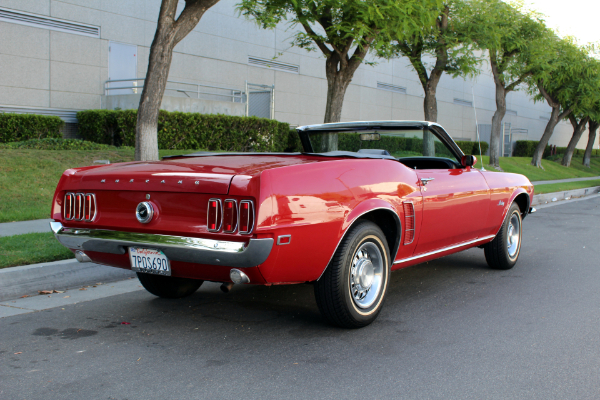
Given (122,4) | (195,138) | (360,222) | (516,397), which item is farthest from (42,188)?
(122,4)

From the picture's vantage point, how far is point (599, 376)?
341 centimetres

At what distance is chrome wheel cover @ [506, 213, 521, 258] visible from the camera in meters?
6.76

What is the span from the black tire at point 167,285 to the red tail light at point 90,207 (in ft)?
2.86

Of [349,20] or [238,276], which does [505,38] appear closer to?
[349,20]

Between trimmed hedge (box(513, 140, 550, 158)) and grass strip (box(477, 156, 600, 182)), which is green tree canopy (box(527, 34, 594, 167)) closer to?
grass strip (box(477, 156, 600, 182))

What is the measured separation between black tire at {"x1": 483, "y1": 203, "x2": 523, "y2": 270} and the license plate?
3911mm

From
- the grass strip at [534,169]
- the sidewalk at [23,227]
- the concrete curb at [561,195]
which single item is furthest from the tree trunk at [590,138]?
the sidewalk at [23,227]

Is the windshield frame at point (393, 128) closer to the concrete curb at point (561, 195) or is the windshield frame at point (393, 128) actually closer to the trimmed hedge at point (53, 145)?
the trimmed hedge at point (53, 145)

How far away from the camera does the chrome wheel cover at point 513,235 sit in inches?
266

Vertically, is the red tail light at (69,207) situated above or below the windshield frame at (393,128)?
below

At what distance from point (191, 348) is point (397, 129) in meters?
2.94

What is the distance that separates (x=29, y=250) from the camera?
609cm

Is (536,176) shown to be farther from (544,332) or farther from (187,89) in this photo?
(544,332)

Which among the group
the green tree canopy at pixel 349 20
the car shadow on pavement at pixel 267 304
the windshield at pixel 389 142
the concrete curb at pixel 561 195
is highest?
the green tree canopy at pixel 349 20
